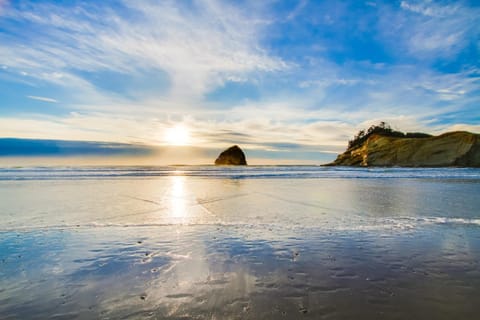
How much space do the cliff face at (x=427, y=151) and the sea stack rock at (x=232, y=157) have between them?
174 feet

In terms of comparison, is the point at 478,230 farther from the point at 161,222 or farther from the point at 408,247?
the point at 161,222

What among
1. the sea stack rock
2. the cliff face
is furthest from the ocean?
the sea stack rock

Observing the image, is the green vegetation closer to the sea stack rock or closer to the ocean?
the sea stack rock

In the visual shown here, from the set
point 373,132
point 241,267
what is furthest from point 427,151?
point 241,267

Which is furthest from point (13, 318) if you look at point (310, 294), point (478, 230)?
point (478, 230)

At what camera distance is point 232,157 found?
377ft

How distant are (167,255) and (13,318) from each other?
90.5 inches

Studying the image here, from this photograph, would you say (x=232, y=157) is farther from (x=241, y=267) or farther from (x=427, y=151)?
→ (x=241, y=267)

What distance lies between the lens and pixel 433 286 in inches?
139

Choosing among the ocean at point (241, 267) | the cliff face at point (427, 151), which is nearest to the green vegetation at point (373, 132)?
the cliff face at point (427, 151)

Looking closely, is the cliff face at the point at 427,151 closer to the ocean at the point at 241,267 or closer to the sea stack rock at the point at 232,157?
the sea stack rock at the point at 232,157

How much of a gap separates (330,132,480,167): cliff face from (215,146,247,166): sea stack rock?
5289 centimetres

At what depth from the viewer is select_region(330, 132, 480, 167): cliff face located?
58.2 meters

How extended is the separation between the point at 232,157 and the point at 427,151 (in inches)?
2778
